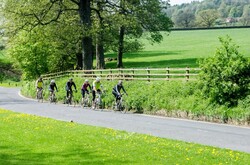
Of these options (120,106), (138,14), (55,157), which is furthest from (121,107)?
(55,157)

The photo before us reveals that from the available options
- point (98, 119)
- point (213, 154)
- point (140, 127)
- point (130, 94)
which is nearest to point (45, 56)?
point (130, 94)

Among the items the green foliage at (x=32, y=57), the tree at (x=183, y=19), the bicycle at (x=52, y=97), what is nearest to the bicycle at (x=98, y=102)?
the bicycle at (x=52, y=97)

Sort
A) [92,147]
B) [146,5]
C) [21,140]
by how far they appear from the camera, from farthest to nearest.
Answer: [146,5]
[21,140]
[92,147]

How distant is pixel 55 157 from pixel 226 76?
12.8 metres

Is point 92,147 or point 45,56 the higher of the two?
point 45,56

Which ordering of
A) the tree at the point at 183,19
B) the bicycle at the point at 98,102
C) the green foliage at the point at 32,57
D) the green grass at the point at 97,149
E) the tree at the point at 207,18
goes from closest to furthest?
the green grass at the point at 97,149 < the bicycle at the point at 98,102 < the green foliage at the point at 32,57 < the tree at the point at 207,18 < the tree at the point at 183,19

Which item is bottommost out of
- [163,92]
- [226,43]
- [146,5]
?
[163,92]

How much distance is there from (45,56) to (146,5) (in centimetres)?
1732

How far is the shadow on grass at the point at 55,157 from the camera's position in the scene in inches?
477

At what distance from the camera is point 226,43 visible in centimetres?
2355

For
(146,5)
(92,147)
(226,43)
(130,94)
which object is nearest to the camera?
(92,147)

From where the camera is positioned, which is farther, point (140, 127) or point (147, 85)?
point (147, 85)

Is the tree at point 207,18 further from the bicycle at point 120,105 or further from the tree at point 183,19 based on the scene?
the bicycle at point 120,105

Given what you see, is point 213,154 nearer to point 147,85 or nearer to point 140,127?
point 140,127
